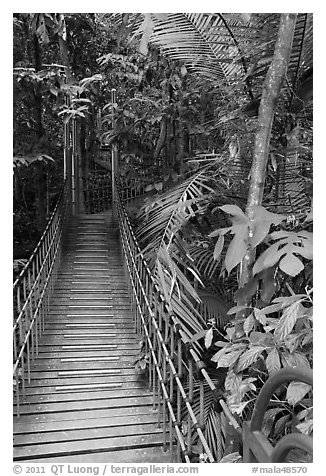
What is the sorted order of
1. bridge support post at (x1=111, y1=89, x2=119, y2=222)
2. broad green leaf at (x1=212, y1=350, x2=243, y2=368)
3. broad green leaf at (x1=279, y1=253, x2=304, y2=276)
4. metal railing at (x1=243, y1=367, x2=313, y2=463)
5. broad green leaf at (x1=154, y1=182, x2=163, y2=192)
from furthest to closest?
1. bridge support post at (x1=111, y1=89, x2=119, y2=222)
2. broad green leaf at (x1=154, y1=182, x2=163, y2=192)
3. broad green leaf at (x1=212, y1=350, x2=243, y2=368)
4. broad green leaf at (x1=279, y1=253, x2=304, y2=276)
5. metal railing at (x1=243, y1=367, x2=313, y2=463)

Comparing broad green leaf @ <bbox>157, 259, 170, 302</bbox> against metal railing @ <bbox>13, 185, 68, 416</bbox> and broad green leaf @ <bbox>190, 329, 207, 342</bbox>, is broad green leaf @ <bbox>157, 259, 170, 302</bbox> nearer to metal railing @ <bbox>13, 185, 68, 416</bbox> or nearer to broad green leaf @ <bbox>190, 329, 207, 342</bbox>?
broad green leaf @ <bbox>190, 329, 207, 342</bbox>

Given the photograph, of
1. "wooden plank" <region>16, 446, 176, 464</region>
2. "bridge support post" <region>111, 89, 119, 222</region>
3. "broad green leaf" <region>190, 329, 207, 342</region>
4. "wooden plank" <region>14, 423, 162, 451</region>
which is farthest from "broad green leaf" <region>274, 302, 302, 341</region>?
"bridge support post" <region>111, 89, 119, 222</region>

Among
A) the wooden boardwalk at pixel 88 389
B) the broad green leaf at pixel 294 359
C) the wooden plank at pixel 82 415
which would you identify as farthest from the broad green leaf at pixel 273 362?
the wooden plank at pixel 82 415

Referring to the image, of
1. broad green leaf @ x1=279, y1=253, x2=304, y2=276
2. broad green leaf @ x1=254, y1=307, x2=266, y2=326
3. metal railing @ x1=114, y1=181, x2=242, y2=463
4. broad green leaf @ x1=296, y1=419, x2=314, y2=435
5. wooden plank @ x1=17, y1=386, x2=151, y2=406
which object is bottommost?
wooden plank @ x1=17, y1=386, x2=151, y2=406

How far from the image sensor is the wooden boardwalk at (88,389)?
6.68 ft

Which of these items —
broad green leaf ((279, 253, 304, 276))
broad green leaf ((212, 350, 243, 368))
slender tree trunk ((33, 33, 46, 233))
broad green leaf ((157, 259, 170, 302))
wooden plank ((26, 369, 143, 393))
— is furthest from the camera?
slender tree trunk ((33, 33, 46, 233))

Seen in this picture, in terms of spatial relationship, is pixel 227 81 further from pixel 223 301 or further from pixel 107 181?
pixel 107 181

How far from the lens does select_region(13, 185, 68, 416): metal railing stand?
8.04 feet

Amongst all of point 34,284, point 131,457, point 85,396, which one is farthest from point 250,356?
point 34,284

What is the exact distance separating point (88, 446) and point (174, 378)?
520 millimetres

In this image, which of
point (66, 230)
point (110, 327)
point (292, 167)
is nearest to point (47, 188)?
point (66, 230)

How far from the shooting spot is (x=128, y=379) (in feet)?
8.64

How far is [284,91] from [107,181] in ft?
13.0

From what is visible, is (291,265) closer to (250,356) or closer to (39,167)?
(250,356)
